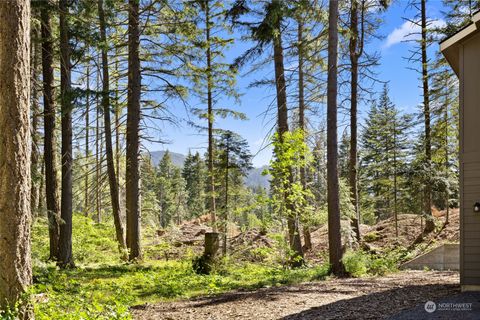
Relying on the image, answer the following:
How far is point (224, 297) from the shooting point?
22.2 feet

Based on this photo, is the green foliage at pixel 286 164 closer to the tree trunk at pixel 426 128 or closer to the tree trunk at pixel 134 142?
the tree trunk at pixel 134 142

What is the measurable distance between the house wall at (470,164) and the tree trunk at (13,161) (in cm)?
705

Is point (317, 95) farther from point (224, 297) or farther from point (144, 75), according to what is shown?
point (224, 297)

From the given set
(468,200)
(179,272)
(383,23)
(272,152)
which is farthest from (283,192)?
(383,23)

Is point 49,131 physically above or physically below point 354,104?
below

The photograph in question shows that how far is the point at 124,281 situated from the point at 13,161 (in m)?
4.57

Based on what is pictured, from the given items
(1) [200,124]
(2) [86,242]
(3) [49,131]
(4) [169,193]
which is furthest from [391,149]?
(4) [169,193]

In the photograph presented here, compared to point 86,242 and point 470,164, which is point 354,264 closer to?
point 470,164

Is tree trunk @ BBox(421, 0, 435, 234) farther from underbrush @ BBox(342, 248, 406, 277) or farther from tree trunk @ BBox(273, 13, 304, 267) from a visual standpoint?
tree trunk @ BBox(273, 13, 304, 267)

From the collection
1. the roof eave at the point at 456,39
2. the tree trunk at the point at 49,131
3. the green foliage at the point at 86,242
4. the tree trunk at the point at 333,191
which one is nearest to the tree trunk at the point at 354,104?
the tree trunk at the point at 333,191

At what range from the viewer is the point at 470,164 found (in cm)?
698

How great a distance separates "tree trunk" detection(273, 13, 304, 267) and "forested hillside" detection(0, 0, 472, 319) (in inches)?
2.3

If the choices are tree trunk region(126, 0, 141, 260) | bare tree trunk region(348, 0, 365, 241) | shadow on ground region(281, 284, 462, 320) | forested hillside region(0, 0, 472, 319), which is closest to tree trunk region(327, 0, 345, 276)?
forested hillside region(0, 0, 472, 319)

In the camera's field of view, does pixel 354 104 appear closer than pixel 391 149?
Yes
